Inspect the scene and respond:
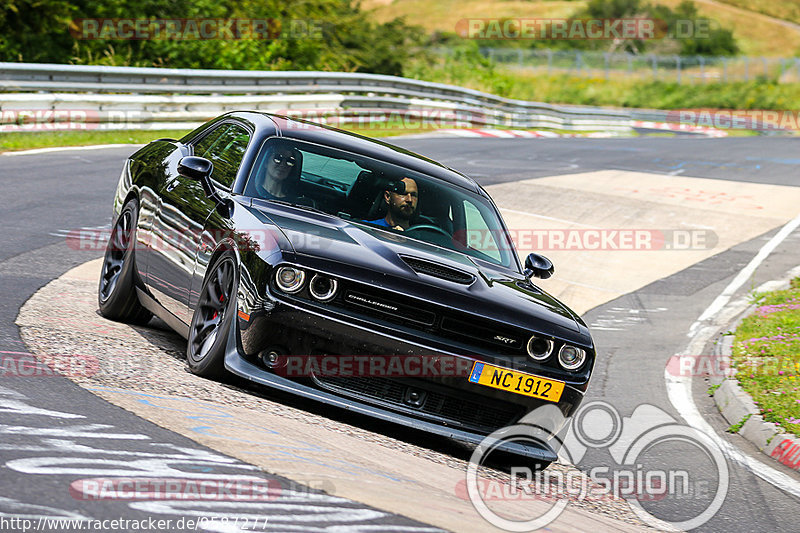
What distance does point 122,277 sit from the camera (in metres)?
7.34

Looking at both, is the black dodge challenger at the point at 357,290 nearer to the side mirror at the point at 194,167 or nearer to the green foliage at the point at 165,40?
the side mirror at the point at 194,167

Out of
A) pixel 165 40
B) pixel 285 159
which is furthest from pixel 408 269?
pixel 165 40

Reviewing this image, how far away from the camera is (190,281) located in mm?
6387

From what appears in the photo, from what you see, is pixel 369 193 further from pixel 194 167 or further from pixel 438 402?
pixel 438 402

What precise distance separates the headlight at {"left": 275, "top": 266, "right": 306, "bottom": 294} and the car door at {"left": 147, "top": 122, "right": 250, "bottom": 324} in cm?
107

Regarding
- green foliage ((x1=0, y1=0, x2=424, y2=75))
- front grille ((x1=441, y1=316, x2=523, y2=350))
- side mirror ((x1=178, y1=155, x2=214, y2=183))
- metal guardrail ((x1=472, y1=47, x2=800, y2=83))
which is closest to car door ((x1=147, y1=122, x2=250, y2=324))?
side mirror ((x1=178, y1=155, x2=214, y2=183))

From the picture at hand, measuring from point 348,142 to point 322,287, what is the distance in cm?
181

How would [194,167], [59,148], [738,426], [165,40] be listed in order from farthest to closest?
1. [165,40]
2. [59,148]
3. [738,426]
4. [194,167]

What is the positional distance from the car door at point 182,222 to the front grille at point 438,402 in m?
1.28

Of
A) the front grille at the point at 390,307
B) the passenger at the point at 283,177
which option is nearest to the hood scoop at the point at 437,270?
the front grille at the point at 390,307

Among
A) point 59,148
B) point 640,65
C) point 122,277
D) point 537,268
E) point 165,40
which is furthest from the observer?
point 640,65

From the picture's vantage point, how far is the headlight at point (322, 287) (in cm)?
548

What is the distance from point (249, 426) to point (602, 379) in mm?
4613

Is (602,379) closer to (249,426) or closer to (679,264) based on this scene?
(249,426)
